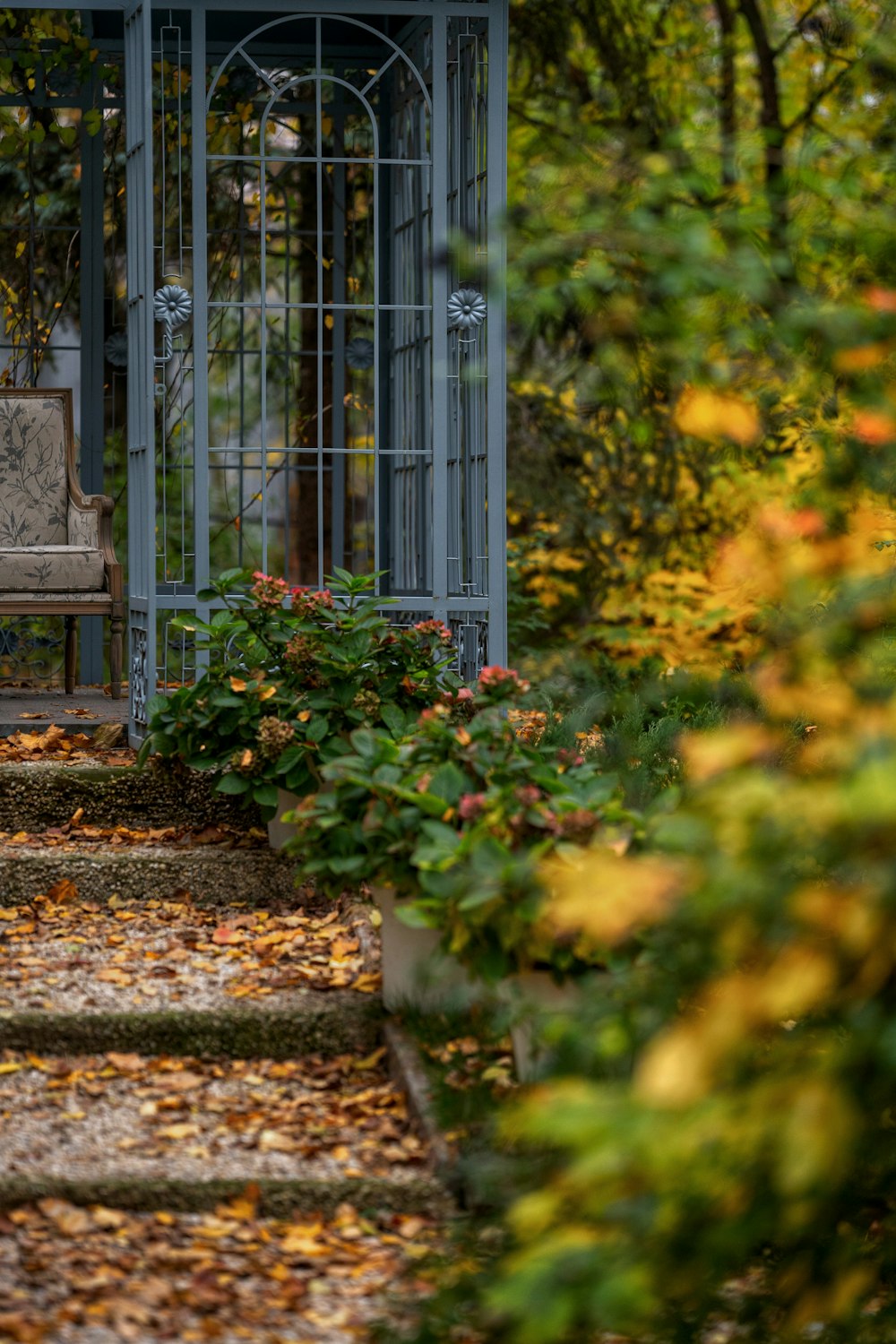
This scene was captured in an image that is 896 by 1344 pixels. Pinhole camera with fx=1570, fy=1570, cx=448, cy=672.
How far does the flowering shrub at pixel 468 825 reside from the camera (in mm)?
2443

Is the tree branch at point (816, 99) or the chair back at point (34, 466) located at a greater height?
the tree branch at point (816, 99)

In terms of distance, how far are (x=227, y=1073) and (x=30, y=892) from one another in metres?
1.04

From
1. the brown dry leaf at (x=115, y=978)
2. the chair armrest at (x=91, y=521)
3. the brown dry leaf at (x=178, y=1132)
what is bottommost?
the brown dry leaf at (x=178, y=1132)

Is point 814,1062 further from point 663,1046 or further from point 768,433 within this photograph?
point 768,433

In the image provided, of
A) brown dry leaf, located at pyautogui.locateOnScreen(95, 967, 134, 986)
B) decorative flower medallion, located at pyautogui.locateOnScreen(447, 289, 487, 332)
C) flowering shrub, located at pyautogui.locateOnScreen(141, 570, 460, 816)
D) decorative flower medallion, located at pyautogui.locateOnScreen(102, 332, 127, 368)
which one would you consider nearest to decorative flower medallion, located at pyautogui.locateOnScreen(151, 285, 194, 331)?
decorative flower medallion, located at pyautogui.locateOnScreen(447, 289, 487, 332)

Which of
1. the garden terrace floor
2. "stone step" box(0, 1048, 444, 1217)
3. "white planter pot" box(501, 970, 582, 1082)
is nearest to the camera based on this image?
"stone step" box(0, 1048, 444, 1217)

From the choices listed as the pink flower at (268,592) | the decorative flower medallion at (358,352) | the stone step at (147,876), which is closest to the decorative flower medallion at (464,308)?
the pink flower at (268,592)

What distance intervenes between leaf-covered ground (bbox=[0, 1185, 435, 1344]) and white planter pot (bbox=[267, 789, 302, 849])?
4.85 ft

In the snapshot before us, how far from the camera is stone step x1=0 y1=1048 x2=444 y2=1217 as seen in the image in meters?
2.40

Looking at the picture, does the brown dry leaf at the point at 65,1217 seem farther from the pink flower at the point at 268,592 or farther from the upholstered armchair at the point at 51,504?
the upholstered armchair at the point at 51,504

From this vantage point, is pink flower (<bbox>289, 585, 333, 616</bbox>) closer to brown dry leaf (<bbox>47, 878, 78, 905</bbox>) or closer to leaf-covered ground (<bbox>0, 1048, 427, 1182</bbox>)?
brown dry leaf (<bbox>47, 878, 78, 905</bbox>)

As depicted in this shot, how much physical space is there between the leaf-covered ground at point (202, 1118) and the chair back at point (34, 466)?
11.4 ft

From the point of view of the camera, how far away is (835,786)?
138 centimetres

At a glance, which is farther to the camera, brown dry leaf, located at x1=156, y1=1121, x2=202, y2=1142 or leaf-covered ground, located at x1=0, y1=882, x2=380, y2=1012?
leaf-covered ground, located at x1=0, y1=882, x2=380, y2=1012
